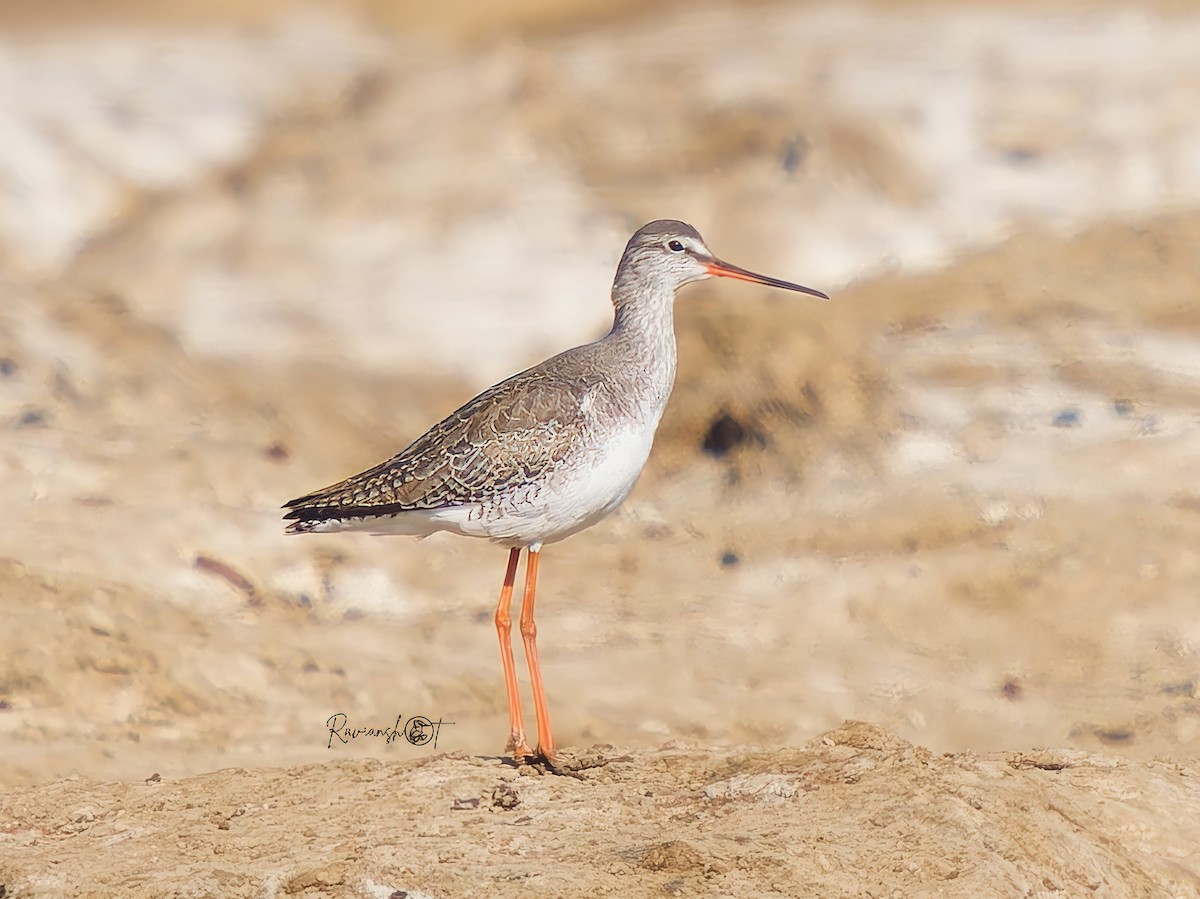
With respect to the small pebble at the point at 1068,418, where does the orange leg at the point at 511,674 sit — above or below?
below

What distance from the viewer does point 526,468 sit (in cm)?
813

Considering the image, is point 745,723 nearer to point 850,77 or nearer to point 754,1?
point 850,77

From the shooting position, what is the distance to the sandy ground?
7.03 meters

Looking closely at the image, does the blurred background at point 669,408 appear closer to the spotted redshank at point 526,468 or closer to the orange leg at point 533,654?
the orange leg at point 533,654

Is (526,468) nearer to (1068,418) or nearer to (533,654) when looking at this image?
(533,654)

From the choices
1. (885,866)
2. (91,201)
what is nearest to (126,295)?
(91,201)

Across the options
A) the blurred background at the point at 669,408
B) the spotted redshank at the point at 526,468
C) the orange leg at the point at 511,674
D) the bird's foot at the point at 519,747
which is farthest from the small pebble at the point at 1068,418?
the bird's foot at the point at 519,747

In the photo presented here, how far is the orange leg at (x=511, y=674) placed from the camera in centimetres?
827

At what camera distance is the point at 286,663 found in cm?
1040

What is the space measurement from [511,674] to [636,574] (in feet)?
13.9

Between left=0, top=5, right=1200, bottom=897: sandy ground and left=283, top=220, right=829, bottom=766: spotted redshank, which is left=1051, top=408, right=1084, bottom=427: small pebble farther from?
left=283, top=220, right=829, bottom=766: spotted redshank

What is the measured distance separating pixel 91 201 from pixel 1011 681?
12474mm

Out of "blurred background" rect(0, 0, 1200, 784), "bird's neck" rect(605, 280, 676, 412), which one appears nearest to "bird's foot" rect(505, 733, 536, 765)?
"blurred background" rect(0, 0, 1200, 784)

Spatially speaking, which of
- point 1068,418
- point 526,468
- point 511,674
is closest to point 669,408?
point 1068,418
